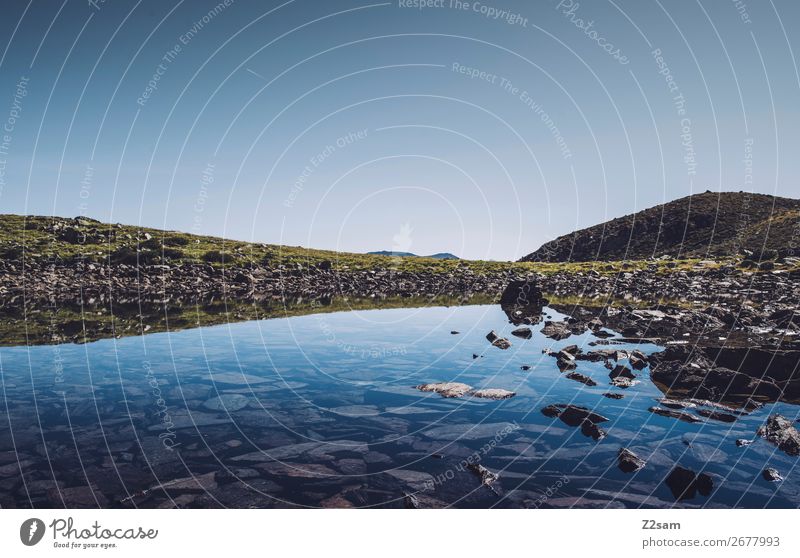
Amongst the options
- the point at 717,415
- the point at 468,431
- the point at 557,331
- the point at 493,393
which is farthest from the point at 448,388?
the point at 557,331

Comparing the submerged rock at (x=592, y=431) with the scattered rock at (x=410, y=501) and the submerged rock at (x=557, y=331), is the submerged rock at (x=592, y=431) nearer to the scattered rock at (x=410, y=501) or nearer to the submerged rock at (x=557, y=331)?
the scattered rock at (x=410, y=501)

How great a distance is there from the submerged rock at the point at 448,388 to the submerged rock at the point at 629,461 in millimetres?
4938

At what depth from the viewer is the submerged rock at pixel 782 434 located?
896 cm

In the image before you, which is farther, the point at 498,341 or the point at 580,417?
the point at 498,341

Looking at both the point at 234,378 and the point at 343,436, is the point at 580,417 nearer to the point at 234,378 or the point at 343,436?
the point at 343,436

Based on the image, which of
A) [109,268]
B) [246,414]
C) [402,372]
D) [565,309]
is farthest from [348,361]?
[109,268]

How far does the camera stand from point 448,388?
13.4 metres

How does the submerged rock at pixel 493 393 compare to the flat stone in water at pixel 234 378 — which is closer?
the submerged rock at pixel 493 393

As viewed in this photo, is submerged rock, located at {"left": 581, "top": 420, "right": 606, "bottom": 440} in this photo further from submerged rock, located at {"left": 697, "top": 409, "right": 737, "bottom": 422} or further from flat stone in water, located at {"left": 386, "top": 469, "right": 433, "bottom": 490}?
flat stone in water, located at {"left": 386, "top": 469, "right": 433, "bottom": 490}

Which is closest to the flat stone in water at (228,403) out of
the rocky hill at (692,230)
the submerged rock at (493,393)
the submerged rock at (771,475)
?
the submerged rock at (493,393)

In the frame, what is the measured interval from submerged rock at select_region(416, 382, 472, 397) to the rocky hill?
102715 mm

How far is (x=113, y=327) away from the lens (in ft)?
81.8

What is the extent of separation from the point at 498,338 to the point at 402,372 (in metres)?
7.26

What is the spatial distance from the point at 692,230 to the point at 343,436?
151m
